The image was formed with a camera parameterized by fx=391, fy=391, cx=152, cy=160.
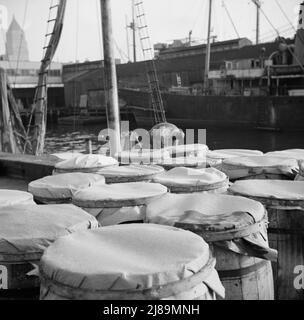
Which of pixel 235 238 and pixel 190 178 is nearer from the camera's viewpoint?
pixel 235 238

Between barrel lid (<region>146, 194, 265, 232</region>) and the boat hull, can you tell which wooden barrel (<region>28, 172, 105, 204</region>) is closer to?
barrel lid (<region>146, 194, 265, 232</region>)

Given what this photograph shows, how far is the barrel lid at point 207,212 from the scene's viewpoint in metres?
2.40

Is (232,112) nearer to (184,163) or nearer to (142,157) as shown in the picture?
(142,157)

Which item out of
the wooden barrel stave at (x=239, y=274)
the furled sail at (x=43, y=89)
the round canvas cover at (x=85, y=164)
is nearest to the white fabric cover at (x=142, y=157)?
the round canvas cover at (x=85, y=164)

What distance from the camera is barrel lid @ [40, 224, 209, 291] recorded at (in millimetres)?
1765

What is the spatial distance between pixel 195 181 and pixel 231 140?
32.9 m

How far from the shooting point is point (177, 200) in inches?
117

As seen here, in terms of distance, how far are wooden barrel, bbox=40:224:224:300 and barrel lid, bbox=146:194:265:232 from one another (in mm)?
264

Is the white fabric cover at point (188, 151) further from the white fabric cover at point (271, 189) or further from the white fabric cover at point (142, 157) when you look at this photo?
the white fabric cover at point (271, 189)

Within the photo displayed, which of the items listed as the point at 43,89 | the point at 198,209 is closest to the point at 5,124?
the point at 43,89

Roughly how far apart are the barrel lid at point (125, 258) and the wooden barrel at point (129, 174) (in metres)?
1.67

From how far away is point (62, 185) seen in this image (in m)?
3.70

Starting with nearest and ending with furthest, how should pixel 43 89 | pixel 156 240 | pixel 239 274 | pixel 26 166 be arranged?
1. pixel 156 240
2. pixel 239 274
3. pixel 26 166
4. pixel 43 89
